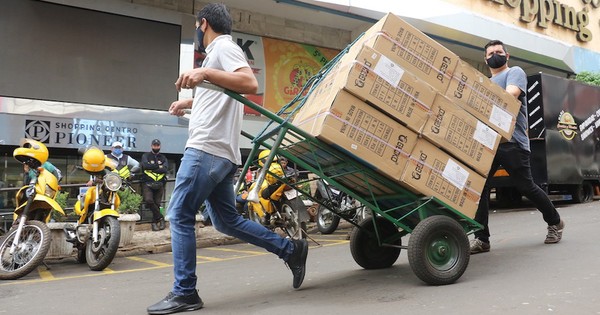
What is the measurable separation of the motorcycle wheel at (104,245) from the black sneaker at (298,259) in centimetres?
280

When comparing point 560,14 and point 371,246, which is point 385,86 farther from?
point 560,14

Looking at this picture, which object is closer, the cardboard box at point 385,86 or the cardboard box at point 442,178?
the cardboard box at point 385,86

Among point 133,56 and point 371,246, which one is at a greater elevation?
point 133,56

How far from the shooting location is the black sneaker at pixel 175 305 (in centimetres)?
306

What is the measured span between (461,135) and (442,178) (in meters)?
0.36

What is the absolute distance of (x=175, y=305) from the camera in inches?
121

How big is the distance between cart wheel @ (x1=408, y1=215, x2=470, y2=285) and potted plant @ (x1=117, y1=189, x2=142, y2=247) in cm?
500

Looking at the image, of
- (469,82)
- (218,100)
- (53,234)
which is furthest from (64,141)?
(469,82)

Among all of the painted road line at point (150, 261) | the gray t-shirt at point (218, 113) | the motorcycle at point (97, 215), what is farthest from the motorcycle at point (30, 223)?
the gray t-shirt at point (218, 113)

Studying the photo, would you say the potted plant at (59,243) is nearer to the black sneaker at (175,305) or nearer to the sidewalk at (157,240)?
the sidewalk at (157,240)

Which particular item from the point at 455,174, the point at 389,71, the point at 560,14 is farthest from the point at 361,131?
the point at 560,14

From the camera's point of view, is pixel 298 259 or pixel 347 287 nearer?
pixel 298 259

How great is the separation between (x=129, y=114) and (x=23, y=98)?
211 centimetres

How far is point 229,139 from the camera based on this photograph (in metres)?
3.27
